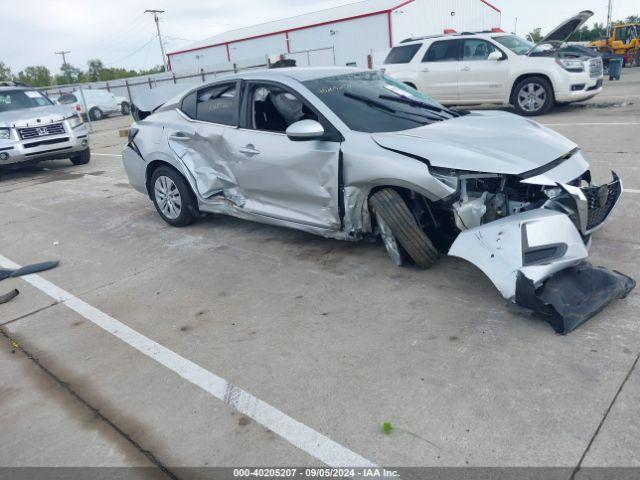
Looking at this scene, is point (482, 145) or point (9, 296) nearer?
point (482, 145)

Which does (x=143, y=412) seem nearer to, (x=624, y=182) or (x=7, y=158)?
(x=624, y=182)

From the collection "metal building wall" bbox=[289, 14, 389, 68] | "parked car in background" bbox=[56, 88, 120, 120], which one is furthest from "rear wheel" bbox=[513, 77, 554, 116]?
"parked car in background" bbox=[56, 88, 120, 120]

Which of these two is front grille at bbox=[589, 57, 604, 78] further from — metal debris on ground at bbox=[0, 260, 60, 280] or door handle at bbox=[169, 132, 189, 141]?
metal debris on ground at bbox=[0, 260, 60, 280]

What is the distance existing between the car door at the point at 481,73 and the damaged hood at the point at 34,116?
8.77 m

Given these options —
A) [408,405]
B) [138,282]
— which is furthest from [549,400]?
[138,282]

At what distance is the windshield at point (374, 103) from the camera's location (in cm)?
450

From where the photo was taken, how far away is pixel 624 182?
6102 millimetres

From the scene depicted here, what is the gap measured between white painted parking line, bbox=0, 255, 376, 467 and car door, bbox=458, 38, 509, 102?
33.3 feet

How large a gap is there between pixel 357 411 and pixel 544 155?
7.99ft

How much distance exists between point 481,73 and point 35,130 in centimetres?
951

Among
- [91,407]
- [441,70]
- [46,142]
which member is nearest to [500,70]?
[441,70]

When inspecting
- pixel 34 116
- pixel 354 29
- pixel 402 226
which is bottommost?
pixel 402 226

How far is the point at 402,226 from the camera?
4.12m

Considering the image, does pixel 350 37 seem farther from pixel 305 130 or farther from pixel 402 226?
pixel 402 226
